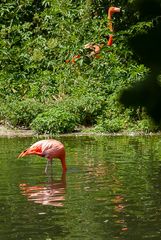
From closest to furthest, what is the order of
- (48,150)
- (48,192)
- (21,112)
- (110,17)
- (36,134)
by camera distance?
(48,192)
(48,150)
(36,134)
(21,112)
(110,17)

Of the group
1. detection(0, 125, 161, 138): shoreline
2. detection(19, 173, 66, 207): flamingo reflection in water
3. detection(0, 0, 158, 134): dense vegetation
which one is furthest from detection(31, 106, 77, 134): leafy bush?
detection(19, 173, 66, 207): flamingo reflection in water

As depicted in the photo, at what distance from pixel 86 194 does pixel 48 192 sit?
607 mm

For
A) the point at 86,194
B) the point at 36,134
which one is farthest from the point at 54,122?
the point at 86,194

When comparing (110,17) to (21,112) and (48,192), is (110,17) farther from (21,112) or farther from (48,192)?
(48,192)

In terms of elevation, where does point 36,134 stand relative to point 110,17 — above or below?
below

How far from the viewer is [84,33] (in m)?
17.4

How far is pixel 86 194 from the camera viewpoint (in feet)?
24.4

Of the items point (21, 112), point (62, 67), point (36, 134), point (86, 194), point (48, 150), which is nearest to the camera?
point (86, 194)

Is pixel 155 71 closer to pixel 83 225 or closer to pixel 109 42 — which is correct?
pixel 83 225

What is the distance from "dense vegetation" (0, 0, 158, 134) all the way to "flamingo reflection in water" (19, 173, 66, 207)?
588 centimetres

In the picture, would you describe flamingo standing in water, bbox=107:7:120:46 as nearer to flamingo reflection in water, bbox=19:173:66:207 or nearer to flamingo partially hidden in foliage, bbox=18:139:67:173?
flamingo partially hidden in foliage, bbox=18:139:67:173

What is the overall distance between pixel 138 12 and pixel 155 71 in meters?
0.11

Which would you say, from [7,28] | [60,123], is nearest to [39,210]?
[60,123]

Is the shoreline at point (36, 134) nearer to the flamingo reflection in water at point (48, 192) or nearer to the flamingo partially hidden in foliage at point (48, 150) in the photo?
the flamingo partially hidden in foliage at point (48, 150)
